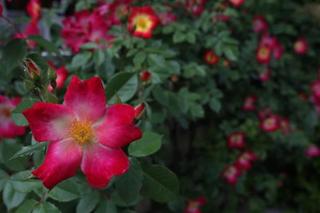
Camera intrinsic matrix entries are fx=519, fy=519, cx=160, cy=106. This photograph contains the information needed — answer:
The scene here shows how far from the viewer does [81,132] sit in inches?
36.2

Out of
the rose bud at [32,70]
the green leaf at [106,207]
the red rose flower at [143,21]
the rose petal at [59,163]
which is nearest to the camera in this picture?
the rose petal at [59,163]

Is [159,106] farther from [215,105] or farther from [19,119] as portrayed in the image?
[19,119]

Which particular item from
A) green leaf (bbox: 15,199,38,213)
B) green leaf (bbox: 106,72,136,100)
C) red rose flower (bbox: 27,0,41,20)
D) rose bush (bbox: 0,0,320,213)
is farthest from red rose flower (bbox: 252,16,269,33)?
green leaf (bbox: 15,199,38,213)

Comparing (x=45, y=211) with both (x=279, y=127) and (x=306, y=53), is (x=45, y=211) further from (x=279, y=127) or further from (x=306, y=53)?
(x=306, y=53)

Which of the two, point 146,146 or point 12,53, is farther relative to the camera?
point 12,53

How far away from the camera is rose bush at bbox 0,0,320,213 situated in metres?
0.91

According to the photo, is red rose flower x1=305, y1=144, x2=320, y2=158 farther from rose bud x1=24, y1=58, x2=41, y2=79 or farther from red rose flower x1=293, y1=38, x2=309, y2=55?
rose bud x1=24, y1=58, x2=41, y2=79

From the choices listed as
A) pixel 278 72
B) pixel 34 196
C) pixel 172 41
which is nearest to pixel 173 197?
pixel 34 196

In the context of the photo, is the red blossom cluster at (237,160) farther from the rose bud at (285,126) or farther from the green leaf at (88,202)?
the green leaf at (88,202)

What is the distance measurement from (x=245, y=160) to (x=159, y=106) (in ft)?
3.03

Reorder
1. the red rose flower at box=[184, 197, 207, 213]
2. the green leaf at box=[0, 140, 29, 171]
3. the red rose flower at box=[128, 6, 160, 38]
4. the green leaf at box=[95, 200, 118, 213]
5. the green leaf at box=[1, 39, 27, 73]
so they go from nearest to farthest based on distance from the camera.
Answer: the green leaf at box=[95, 200, 118, 213] → the green leaf at box=[0, 140, 29, 171] → the green leaf at box=[1, 39, 27, 73] → the red rose flower at box=[128, 6, 160, 38] → the red rose flower at box=[184, 197, 207, 213]

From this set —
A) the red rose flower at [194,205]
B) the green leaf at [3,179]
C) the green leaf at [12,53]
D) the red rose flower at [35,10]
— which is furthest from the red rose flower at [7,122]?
the red rose flower at [194,205]

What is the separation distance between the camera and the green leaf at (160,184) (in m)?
1.04

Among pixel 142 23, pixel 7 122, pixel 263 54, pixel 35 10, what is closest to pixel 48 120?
pixel 7 122
